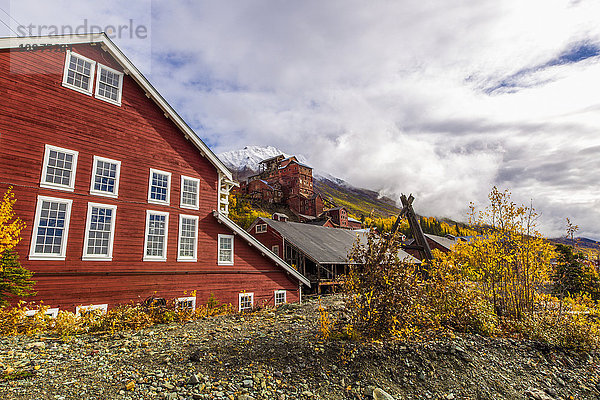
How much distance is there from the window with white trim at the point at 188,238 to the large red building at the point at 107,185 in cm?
6

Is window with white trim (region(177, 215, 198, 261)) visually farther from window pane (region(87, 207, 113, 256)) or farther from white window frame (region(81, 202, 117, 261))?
window pane (region(87, 207, 113, 256))

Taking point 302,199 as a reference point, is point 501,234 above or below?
below

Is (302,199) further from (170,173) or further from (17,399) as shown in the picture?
(17,399)

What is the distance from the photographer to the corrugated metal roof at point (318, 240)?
28312 millimetres

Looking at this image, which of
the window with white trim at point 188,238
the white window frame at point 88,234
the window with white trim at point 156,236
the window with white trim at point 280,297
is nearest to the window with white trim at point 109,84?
the white window frame at point 88,234

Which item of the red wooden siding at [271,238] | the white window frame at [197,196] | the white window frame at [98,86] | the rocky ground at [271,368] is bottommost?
the rocky ground at [271,368]

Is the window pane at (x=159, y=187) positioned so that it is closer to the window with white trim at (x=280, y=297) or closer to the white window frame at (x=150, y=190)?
the white window frame at (x=150, y=190)

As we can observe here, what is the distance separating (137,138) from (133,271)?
7078mm

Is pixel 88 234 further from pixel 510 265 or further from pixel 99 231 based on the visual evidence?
pixel 510 265

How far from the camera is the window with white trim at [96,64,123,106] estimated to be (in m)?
16.0

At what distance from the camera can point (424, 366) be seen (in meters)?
7.96

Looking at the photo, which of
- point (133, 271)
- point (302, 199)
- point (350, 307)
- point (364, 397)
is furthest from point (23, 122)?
point (302, 199)

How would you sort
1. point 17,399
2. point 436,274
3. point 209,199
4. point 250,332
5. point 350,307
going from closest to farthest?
point 17,399
point 350,307
point 250,332
point 436,274
point 209,199

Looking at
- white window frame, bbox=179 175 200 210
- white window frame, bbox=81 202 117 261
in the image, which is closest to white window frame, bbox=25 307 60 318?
white window frame, bbox=81 202 117 261
